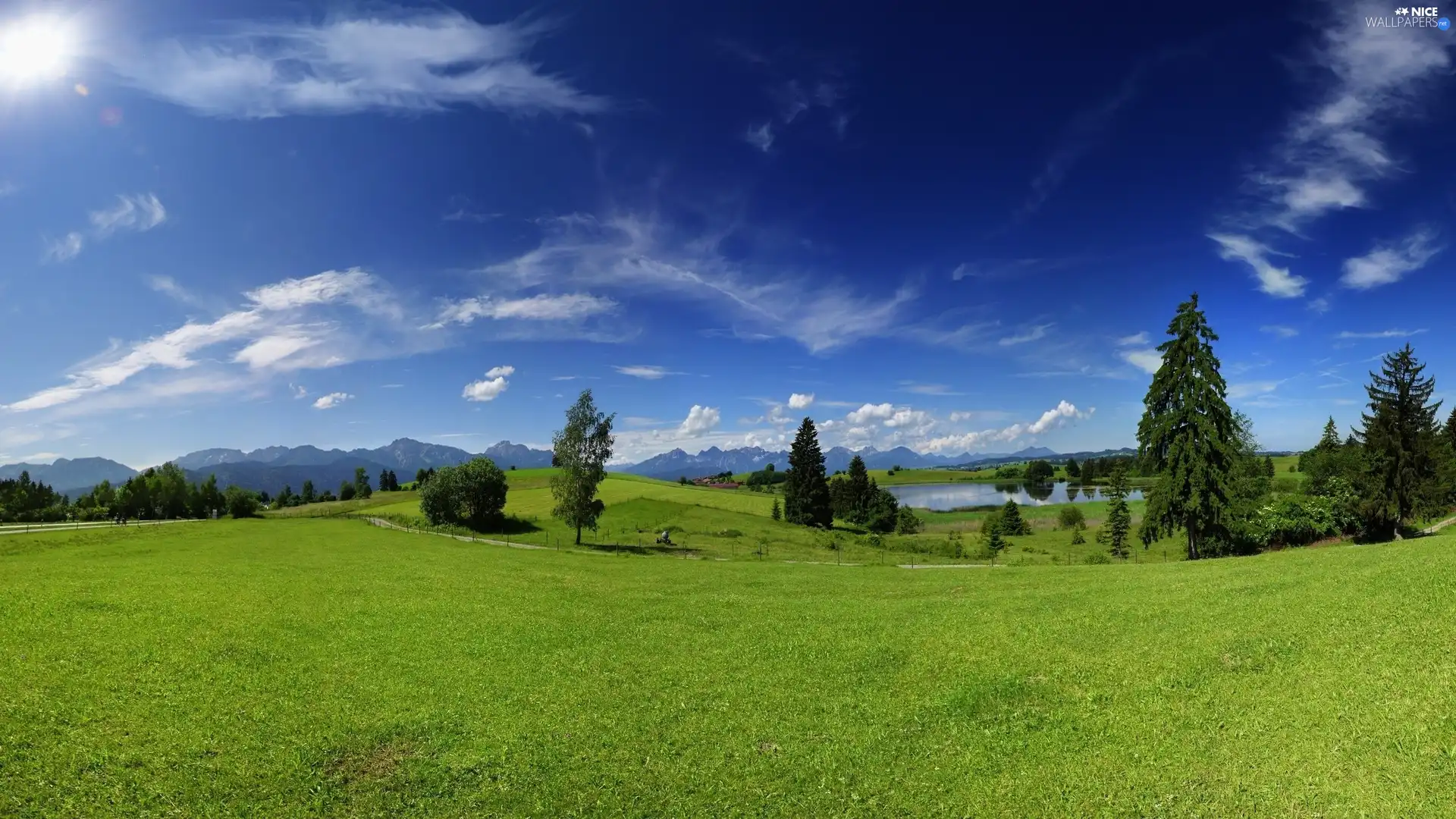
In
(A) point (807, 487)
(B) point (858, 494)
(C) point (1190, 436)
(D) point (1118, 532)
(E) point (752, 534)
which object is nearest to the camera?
(C) point (1190, 436)

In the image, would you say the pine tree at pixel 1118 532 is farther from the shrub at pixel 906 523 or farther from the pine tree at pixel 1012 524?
the shrub at pixel 906 523

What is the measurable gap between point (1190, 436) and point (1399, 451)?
18.8 m

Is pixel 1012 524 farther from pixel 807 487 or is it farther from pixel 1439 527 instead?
pixel 1439 527

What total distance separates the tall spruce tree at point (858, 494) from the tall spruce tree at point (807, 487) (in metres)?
10.0

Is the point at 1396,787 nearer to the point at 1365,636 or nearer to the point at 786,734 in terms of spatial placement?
the point at 1365,636

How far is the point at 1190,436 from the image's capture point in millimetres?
38031

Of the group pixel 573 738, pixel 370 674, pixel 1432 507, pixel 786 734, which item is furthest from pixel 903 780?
pixel 1432 507

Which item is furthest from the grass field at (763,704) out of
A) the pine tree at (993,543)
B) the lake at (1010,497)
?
the lake at (1010,497)

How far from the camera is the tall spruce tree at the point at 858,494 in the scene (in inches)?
4149

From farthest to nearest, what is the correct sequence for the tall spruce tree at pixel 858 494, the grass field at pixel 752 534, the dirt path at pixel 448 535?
the tall spruce tree at pixel 858 494 → the dirt path at pixel 448 535 → the grass field at pixel 752 534

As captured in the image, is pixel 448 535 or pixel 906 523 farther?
pixel 906 523

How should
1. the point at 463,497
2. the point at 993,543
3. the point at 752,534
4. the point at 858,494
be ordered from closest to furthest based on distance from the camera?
the point at 993,543 → the point at 752,534 → the point at 463,497 → the point at 858,494

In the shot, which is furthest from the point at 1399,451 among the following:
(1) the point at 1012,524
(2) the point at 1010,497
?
(2) the point at 1010,497

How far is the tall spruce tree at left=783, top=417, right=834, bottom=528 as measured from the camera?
312 ft
